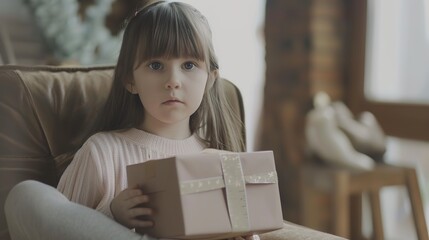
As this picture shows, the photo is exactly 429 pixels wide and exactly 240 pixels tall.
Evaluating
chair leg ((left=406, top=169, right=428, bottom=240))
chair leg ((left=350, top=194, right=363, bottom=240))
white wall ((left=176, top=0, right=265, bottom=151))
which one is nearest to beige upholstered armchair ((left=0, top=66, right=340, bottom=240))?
chair leg ((left=406, top=169, right=428, bottom=240))

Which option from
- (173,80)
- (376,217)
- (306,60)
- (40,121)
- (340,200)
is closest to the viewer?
(173,80)

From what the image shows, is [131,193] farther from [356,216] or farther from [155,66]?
[356,216]

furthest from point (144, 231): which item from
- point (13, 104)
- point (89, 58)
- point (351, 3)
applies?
point (351, 3)

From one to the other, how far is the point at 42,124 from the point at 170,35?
14.2 inches

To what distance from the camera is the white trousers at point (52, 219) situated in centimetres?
92

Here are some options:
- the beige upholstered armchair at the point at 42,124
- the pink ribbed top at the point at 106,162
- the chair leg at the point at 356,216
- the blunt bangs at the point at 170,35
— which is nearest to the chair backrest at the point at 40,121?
the beige upholstered armchair at the point at 42,124

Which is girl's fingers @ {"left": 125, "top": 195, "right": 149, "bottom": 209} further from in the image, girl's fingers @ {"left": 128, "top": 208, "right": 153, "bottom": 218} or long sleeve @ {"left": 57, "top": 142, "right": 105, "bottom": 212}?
long sleeve @ {"left": 57, "top": 142, "right": 105, "bottom": 212}

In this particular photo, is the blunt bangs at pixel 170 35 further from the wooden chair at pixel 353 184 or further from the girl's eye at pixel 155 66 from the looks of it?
the wooden chair at pixel 353 184

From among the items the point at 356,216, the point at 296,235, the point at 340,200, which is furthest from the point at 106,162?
the point at 356,216

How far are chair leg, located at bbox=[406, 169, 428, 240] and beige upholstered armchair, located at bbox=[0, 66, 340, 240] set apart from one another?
117cm

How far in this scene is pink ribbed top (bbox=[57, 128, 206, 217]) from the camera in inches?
44.9

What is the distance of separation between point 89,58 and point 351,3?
50.4 inches

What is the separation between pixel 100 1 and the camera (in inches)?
103

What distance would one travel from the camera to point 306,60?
283cm
